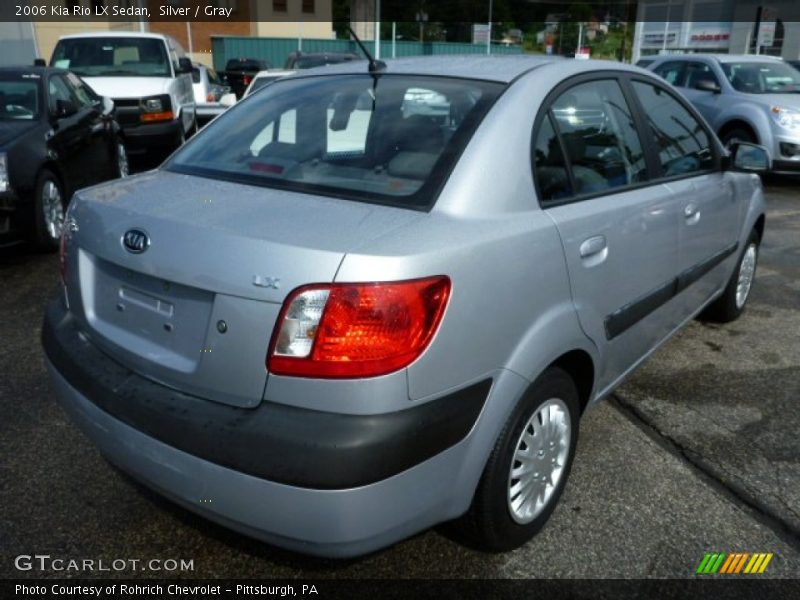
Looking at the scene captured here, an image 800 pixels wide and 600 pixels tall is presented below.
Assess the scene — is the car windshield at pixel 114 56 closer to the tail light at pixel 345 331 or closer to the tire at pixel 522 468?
the tire at pixel 522 468

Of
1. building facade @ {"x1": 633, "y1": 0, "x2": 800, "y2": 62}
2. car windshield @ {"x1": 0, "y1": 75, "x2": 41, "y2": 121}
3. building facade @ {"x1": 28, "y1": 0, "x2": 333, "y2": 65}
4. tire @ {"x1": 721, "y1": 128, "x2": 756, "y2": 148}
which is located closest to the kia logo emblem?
car windshield @ {"x1": 0, "y1": 75, "x2": 41, "y2": 121}

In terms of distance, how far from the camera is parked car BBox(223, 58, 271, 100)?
823 inches

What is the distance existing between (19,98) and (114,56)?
4424 millimetres

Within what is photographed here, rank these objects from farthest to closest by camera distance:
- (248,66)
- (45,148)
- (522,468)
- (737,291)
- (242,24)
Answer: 1. (242,24)
2. (248,66)
3. (45,148)
4. (737,291)
5. (522,468)

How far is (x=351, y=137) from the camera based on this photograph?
261cm

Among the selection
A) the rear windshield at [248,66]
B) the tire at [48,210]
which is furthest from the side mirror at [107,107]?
the rear windshield at [248,66]

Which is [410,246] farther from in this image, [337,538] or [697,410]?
[697,410]

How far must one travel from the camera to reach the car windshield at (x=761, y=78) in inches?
416

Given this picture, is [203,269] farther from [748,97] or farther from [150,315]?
[748,97]

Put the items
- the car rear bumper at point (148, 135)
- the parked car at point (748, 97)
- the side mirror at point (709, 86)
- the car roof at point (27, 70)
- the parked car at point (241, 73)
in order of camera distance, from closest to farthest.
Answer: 1. the car roof at point (27, 70)
2. the car rear bumper at point (148, 135)
3. the parked car at point (748, 97)
4. the side mirror at point (709, 86)
5. the parked car at point (241, 73)

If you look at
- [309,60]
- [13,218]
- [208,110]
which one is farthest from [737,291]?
[309,60]

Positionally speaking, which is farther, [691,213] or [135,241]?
[691,213]

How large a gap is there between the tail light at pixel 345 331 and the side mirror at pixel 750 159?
2835mm

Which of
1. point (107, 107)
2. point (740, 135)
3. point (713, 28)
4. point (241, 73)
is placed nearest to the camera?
point (107, 107)
